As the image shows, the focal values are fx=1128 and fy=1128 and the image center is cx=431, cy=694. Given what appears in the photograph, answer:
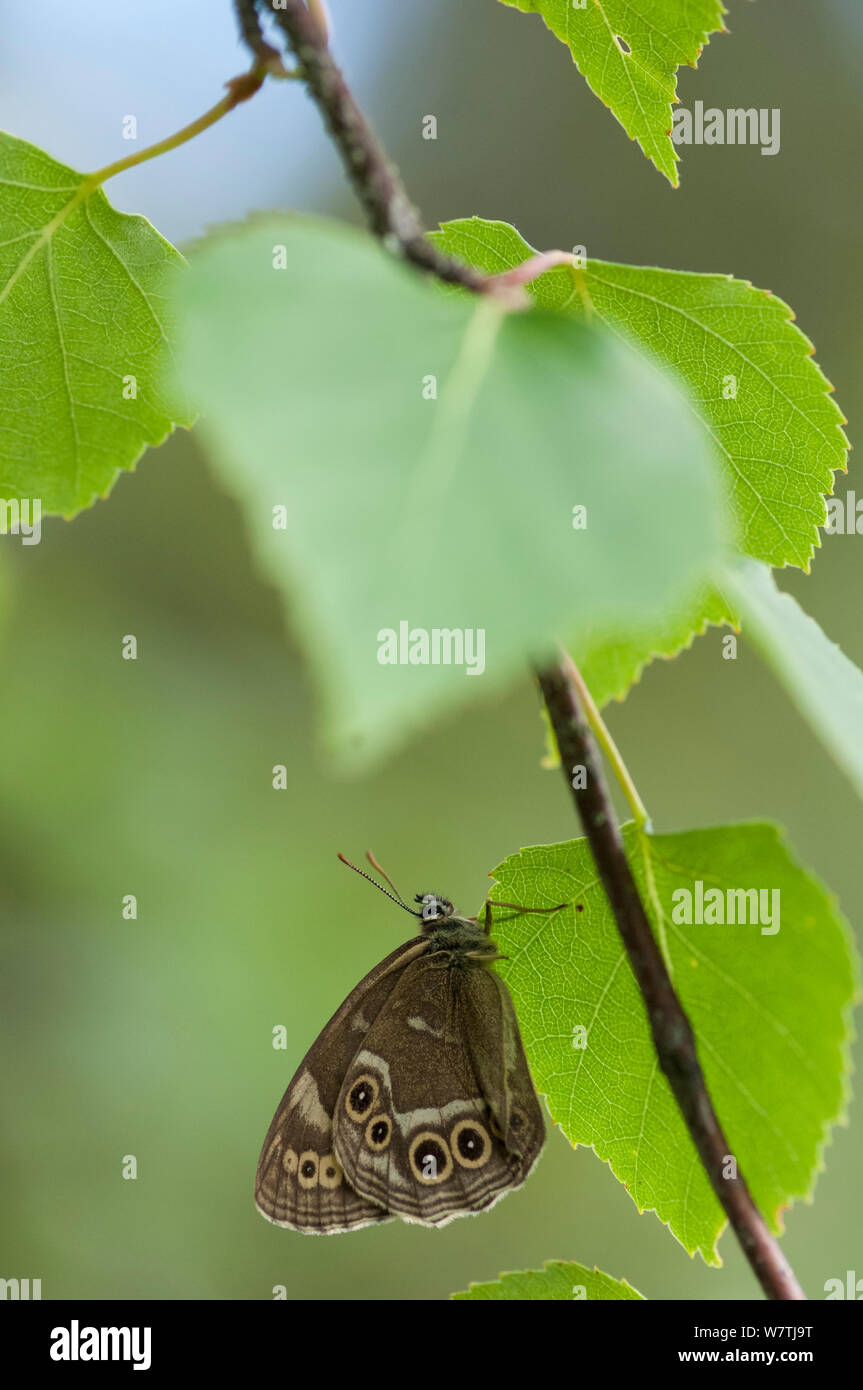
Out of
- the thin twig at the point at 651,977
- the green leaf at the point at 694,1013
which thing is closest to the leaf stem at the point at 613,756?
the green leaf at the point at 694,1013

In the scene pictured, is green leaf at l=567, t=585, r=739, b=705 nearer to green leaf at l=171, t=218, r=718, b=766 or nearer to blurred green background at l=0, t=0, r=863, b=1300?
green leaf at l=171, t=218, r=718, b=766

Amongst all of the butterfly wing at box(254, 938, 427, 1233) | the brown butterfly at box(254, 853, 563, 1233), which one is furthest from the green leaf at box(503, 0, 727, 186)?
the butterfly wing at box(254, 938, 427, 1233)

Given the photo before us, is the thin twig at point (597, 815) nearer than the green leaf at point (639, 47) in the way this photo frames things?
Yes

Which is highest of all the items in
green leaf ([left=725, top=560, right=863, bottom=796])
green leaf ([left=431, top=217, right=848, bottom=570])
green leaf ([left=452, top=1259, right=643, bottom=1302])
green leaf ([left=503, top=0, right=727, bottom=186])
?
green leaf ([left=503, top=0, right=727, bottom=186])

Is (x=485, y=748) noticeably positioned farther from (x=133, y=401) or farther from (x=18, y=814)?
(x=133, y=401)

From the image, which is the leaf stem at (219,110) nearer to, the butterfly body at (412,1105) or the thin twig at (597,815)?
the thin twig at (597,815)

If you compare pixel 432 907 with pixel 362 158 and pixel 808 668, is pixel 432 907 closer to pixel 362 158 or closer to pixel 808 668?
pixel 808 668
